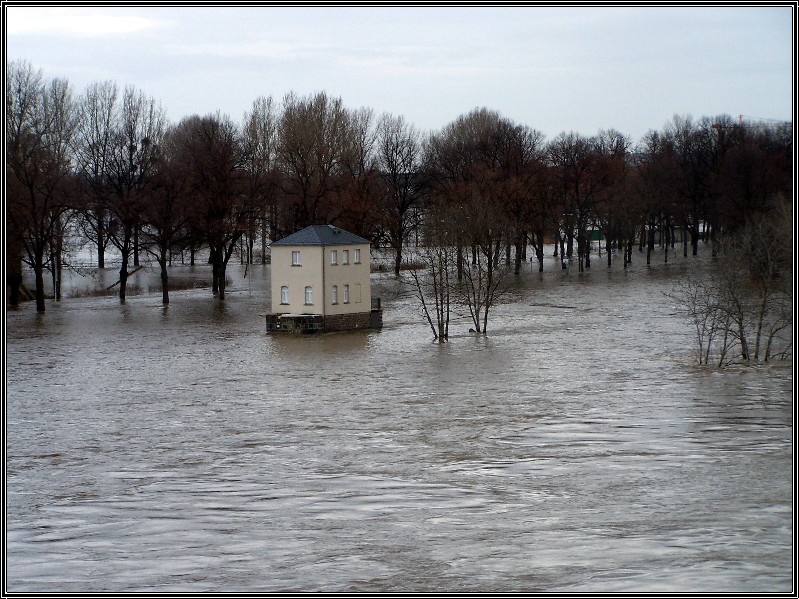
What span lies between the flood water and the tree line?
7.52 metres

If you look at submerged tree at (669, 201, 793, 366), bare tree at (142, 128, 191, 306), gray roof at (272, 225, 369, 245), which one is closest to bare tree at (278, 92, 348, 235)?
bare tree at (142, 128, 191, 306)

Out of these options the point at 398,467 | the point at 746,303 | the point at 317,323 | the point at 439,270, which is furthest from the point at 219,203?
the point at 398,467

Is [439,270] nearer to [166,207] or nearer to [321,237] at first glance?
[321,237]

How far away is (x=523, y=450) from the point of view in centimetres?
2275

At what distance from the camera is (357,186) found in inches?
2746

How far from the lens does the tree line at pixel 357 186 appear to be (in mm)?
54375

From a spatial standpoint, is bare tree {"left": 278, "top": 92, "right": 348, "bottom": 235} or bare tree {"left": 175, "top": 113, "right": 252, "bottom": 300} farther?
bare tree {"left": 278, "top": 92, "right": 348, "bottom": 235}

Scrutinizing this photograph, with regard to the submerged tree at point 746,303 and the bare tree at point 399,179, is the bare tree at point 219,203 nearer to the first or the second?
the bare tree at point 399,179

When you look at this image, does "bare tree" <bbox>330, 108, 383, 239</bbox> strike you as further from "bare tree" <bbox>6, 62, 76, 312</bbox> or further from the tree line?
"bare tree" <bbox>6, 62, 76, 312</bbox>

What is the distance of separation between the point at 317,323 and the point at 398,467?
2331 centimetres

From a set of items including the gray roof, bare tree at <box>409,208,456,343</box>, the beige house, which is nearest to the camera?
bare tree at <box>409,208,456,343</box>

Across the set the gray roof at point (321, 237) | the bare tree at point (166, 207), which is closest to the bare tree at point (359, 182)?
the bare tree at point (166, 207)

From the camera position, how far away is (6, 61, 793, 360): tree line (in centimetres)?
5438

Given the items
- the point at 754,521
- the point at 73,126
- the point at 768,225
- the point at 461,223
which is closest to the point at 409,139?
the point at 73,126
